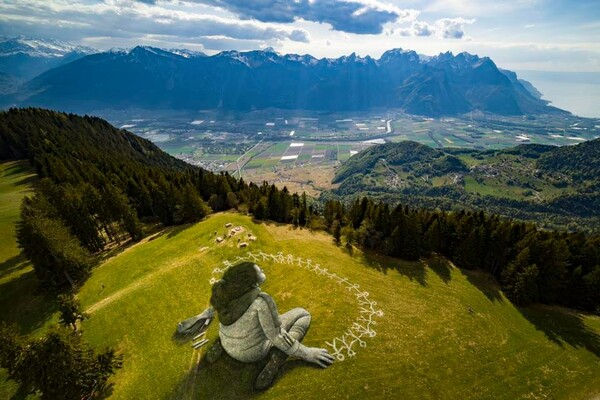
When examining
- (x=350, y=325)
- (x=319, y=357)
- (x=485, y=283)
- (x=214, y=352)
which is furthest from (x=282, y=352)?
(x=485, y=283)

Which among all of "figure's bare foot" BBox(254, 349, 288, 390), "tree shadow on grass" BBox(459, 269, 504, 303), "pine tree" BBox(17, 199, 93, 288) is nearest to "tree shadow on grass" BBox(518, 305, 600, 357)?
"tree shadow on grass" BBox(459, 269, 504, 303)

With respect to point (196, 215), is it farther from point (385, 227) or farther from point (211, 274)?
point (385, 227)

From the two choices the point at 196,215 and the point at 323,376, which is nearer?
the point at 323,376

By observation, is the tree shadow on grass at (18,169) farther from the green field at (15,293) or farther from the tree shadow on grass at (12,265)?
the tree shadow on grass at (12,265)

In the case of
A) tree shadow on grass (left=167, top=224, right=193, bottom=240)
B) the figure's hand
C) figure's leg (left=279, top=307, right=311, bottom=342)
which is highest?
figure's leg (left=279, top=307, right=311, bottom=342)

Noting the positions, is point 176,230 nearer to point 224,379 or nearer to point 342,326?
point 224,379

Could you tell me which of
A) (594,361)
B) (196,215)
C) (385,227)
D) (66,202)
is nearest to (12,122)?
(66,202)

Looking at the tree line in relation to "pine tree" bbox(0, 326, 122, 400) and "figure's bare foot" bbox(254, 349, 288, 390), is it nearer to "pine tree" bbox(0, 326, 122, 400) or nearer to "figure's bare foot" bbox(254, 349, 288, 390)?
"figure's bare foot" bbox(254, 349, 288, 390)
